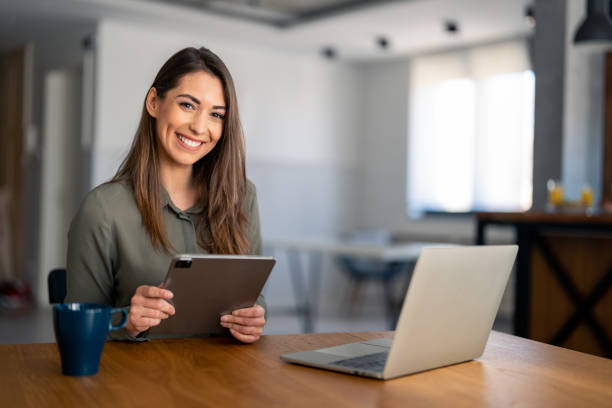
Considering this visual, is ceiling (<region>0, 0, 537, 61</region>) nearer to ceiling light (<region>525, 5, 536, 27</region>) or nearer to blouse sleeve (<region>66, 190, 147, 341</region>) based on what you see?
ceiling light (<region>525, 5, 536, 27</region>)

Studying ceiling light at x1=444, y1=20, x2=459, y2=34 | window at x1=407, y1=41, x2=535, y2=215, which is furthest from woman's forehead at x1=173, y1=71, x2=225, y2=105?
window at x1=407, y1=41, x2=535, y2=215

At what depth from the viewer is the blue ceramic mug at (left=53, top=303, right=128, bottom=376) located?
3.45 feet

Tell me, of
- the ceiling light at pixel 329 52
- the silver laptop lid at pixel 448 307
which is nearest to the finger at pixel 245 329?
the silver laptop lid at pixel 448 307

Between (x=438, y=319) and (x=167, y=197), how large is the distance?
0.77 m

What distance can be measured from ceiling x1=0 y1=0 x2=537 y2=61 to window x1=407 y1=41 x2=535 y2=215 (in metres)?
0.27

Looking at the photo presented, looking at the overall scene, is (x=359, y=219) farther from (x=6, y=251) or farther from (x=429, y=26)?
(x=6, y=251)

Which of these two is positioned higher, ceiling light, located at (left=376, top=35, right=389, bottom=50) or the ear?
ceiling light, located at (left=376, top=35, right=389, bottom=50)

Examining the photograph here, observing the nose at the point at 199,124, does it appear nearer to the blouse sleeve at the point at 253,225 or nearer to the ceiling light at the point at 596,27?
the blouse sleeve at the point at 253,225

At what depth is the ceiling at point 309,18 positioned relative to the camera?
548 centimetres

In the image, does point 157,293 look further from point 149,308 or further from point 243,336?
point 243,336

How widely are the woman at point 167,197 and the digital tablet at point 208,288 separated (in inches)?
9.7

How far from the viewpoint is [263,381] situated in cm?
107

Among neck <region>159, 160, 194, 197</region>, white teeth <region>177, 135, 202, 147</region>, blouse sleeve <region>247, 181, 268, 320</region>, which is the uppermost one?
white teeth <region>177, 135, 202, 147</region>

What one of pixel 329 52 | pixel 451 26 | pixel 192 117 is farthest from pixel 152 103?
pixel 329 52
